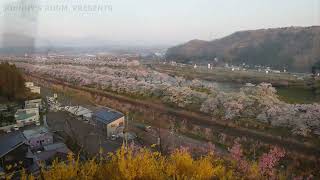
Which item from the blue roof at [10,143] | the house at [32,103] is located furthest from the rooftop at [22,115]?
the blue roof at [10,143]

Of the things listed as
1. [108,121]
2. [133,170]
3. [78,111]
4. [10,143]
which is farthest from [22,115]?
[133,170]

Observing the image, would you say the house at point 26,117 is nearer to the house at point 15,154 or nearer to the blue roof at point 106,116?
the blue roof at point 106,116

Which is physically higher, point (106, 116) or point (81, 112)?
point (106, 116)

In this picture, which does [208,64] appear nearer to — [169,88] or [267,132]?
[169,88]

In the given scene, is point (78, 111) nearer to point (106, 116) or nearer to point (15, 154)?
point (106, 116)

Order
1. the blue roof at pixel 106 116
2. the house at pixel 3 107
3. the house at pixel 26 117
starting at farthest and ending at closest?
the house at pixel 3 107
the house at pixel 26 117
the blue roof at pixel 106 116

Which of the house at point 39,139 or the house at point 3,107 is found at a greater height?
the house at point 3,107
